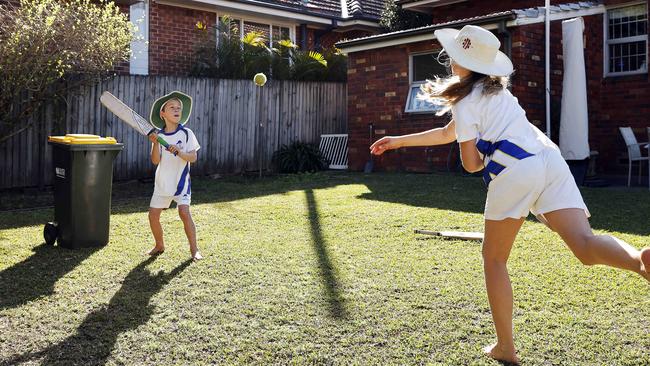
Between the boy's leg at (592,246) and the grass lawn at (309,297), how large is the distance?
2.09 feet

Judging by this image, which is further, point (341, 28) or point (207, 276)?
point (341, 28)

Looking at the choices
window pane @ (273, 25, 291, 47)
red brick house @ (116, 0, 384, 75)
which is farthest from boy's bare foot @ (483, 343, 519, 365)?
window pane @ (273, 25, 291, 47)

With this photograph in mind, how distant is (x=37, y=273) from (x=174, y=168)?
1.47 meters

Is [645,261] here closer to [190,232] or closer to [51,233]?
[190,232]

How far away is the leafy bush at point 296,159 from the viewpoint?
1434 cm

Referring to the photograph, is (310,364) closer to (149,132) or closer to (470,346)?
(470,346)

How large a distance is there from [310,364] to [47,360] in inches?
52.2

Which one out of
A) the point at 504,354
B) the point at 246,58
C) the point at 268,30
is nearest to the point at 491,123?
the point at 504,354

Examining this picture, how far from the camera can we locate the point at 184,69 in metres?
15.9

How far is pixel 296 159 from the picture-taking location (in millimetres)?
14406

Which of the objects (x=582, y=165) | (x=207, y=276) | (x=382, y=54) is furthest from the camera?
(x=382, y=54)

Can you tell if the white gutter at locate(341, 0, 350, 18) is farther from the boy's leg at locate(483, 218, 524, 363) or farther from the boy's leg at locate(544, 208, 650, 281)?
the boy's leg at locate(544, 208, 650, 281)

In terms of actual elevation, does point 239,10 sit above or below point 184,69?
above

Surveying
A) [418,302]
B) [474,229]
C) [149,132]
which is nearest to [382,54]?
[474,229]
